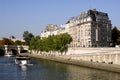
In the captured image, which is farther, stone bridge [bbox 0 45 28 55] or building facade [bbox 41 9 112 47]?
stone bridge [bbox 0 45 28 55]

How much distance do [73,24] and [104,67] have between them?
51761mm

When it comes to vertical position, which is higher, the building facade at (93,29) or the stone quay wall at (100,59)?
the building facade at (93,29)

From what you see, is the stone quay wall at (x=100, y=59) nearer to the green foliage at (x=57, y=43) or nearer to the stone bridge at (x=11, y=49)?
the green foliage at (x=57, y=43)

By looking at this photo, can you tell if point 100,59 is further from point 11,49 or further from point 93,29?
point 11,49

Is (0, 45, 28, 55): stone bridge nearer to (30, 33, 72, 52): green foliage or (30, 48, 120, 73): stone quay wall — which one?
(30, 33, 72, 52): green foliage

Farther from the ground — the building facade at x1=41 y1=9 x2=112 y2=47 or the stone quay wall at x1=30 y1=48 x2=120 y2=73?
the building facade at x1=41 y1=9 x2=112 y2=47

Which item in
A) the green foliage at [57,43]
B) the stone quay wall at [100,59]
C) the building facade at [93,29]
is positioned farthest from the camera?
the building facade at [93,29]

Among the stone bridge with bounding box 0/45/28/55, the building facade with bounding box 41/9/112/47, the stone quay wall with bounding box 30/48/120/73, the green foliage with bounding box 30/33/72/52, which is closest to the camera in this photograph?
the stone quay wall with bounding box 30/48/120/73

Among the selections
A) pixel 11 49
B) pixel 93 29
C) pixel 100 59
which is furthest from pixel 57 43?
pixel 11 49

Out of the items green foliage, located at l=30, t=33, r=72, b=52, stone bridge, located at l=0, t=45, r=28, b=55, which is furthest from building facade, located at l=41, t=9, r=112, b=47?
stone bridge, located at l=0, t=45, r=28, b=55

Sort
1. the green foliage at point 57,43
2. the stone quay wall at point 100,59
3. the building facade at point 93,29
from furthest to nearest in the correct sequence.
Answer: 1. the building facade at point 93,29
2. the green foliage at point 57,43
3. the stone quay wall at point 100,59

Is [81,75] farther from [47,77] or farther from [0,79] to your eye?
[0,79]

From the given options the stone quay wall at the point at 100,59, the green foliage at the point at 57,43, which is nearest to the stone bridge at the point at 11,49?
A: the green foliage at the point at 57,43

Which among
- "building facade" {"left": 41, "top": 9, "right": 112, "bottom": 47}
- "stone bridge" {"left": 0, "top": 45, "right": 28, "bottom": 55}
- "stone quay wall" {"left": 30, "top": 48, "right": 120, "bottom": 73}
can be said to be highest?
"building facade" {"left": 41, "top": 9, "right": 112, "bottom": 47}
